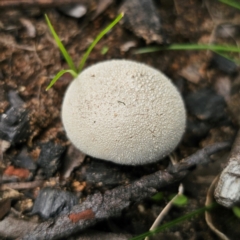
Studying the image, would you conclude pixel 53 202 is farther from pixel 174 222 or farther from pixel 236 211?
pixel 236 211

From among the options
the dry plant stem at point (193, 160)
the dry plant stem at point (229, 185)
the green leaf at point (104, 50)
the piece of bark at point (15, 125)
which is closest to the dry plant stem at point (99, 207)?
the dry plant stem at point (193, 160)

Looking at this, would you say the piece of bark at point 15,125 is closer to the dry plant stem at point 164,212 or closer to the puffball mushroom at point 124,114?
the puffball mushroom at point 124,114

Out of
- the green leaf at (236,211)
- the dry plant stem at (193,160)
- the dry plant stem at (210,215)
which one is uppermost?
the dry plant stem at (193,160)

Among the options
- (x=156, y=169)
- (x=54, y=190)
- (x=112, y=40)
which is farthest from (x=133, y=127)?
(x=112, y=40)

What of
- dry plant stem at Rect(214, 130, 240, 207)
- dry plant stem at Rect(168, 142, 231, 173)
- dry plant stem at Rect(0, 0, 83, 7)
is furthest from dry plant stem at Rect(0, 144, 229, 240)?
dry plant stem at Rect(0, 0, 83, 7)

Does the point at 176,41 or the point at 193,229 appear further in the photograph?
the point at 176,41

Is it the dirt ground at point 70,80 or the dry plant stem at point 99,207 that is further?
the dirt ground at point 70,80

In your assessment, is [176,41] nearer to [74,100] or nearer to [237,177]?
[74,100]
